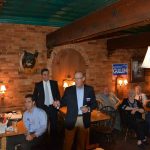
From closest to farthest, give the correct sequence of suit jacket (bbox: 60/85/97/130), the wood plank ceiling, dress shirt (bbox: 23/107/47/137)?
dress shirt (bbox: 23/107/47/137)
suit jacket (bbox: 60/85/97/130)
the wood plank ceiling

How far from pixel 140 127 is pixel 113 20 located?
11.3 ft

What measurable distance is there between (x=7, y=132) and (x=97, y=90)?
169 inches

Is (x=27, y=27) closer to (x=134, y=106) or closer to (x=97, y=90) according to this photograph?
(x=97, y=90)

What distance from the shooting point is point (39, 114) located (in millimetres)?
4102

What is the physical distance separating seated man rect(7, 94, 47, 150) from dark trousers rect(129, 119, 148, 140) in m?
2.86

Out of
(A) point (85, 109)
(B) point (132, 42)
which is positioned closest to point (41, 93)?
(A) point (85, 109)

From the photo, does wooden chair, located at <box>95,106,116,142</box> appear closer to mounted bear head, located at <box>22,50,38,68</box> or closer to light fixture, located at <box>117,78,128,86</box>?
light fixture, located at <box>117,78,128,86</box>

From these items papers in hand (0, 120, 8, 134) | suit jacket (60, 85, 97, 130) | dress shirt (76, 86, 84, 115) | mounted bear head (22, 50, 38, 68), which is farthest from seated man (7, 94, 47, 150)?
mounted bear head (22, 50, 38, 68)

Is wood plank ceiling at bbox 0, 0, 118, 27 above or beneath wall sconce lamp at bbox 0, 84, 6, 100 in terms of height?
above

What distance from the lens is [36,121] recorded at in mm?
4133

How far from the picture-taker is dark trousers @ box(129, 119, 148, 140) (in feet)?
19.5

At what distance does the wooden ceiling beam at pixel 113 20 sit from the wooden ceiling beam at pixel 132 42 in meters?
2.46

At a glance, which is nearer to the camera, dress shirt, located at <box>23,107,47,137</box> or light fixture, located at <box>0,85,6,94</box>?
dress shirt, located at <box>23,107,47,137</box>

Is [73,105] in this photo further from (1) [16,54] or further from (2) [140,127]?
(1) [16,54]
